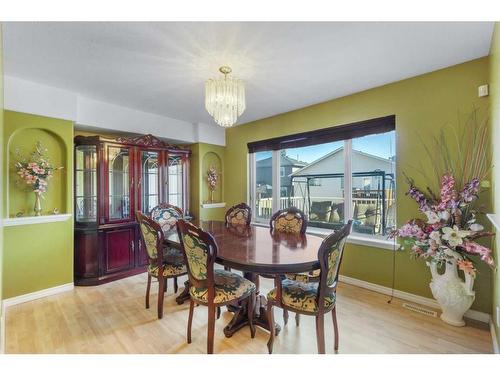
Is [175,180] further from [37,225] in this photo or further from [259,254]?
[259,254]

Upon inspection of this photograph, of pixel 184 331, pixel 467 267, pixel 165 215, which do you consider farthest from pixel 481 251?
pixel 165 215

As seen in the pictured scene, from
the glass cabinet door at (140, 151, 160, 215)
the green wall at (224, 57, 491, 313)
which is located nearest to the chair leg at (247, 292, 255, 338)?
the green wall at (224, 57, 491, 313)

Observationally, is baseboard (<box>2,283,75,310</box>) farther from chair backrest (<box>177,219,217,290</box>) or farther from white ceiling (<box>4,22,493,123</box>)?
white ceiling (<box>4,22,493,123</box>)

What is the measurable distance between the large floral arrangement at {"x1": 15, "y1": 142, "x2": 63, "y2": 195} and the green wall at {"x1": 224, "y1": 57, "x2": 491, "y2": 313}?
134 inches

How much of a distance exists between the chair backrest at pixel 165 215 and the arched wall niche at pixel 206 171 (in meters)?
1.25

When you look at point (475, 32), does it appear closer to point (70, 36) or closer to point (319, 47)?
point (319, 47)

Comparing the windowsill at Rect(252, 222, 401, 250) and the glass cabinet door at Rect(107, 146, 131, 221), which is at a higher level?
the glass cabinet door at Rect(107, 146, 131, 221)

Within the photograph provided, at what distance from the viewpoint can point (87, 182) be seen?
10.5 feet

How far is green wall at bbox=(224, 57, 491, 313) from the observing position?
223 centimetres

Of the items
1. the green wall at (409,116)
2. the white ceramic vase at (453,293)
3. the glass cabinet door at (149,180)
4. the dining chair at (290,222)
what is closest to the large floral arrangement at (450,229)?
the white ceramic vase at (453,293)

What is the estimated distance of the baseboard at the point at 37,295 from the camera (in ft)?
8.15

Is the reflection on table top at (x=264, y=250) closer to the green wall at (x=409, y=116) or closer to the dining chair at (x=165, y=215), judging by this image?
the dining chair at (x=165, y=215)

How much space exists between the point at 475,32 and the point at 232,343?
3.10 metres
